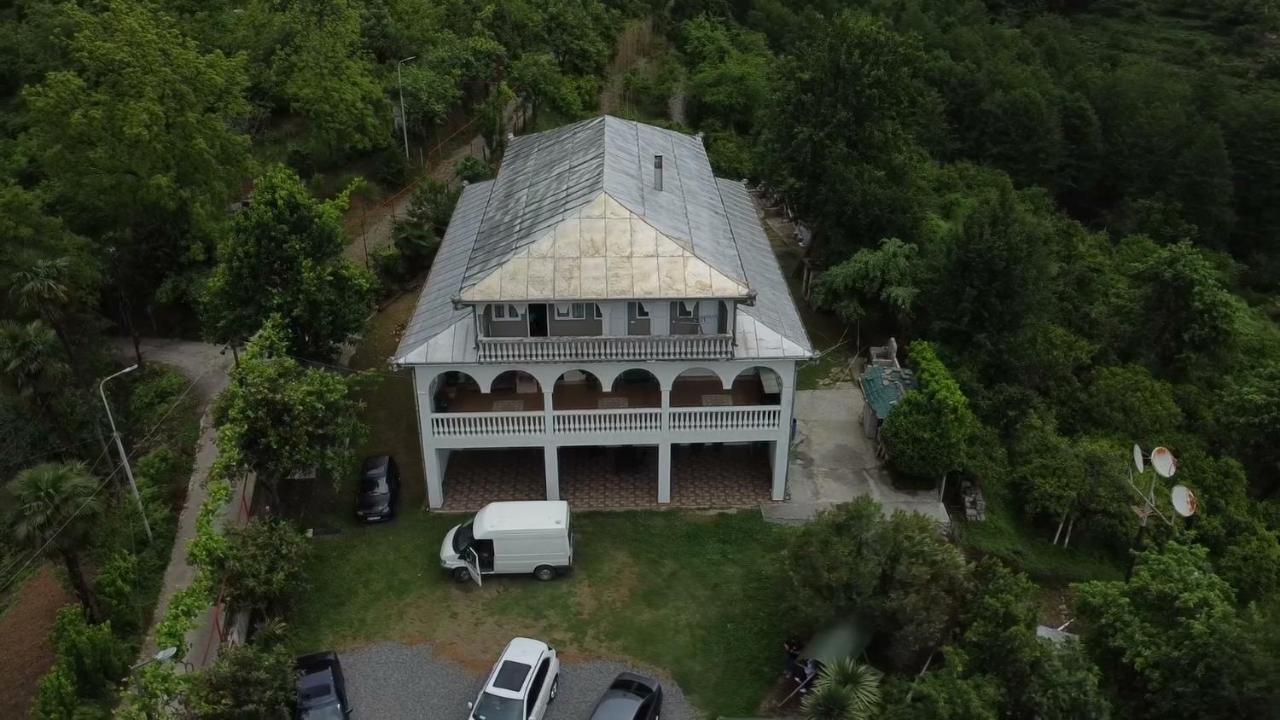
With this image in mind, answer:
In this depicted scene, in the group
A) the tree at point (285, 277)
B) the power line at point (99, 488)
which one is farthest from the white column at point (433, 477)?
the power line at point (99, 488)

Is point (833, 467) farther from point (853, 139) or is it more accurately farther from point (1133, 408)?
point (853, 139)

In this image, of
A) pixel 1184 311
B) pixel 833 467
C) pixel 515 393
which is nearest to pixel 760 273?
pixel 833 467

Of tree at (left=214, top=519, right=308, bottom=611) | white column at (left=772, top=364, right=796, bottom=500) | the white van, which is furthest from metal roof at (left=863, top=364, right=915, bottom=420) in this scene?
tree at (left=214, top=519, right=308, bottom=611)

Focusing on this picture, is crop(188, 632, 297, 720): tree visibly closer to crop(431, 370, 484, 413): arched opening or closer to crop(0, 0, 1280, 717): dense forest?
crop(0, 0, 1280, 717): dense forest

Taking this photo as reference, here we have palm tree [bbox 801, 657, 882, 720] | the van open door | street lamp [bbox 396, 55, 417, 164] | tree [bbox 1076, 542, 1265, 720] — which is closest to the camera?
tree [bbox 1076, 542, 1265, 720]

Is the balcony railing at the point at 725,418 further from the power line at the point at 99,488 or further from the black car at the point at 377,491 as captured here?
the power line at the point at 99,488

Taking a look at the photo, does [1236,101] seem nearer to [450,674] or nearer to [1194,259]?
[1194,259]

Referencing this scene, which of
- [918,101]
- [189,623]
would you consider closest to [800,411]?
[918,101]
